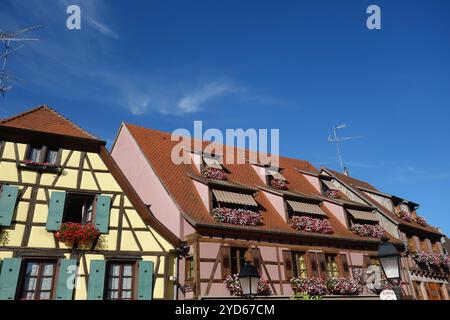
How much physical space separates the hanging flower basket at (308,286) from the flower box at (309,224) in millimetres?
2418

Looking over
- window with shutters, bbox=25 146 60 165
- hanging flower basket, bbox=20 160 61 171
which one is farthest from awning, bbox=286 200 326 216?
hanging flower basket, bbox=20 160 61 171

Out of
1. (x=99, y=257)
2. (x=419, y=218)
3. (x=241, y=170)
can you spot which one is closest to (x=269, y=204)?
(x=241, y=170)

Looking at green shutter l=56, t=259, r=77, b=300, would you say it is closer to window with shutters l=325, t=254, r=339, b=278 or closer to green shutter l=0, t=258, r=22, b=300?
green shutter l=0, t=258, r=22, b=300

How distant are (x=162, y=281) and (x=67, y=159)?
548cm

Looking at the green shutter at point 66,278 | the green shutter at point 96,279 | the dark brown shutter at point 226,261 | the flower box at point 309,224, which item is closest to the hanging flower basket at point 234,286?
the dark brown shutter at point 226,261

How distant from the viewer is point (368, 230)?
64.3 ft

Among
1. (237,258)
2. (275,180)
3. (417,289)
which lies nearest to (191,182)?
(237,258)

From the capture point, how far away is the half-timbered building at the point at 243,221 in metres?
13.8

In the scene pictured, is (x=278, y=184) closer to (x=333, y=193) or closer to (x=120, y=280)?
(x=333, y=193)

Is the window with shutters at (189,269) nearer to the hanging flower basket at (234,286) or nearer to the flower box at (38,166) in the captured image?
the hanging flower basket at (234,286)

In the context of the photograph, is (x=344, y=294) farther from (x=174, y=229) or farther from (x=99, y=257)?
(x=99, y=257)

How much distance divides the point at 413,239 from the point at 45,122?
22.3m

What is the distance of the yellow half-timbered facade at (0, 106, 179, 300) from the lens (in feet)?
36.1
